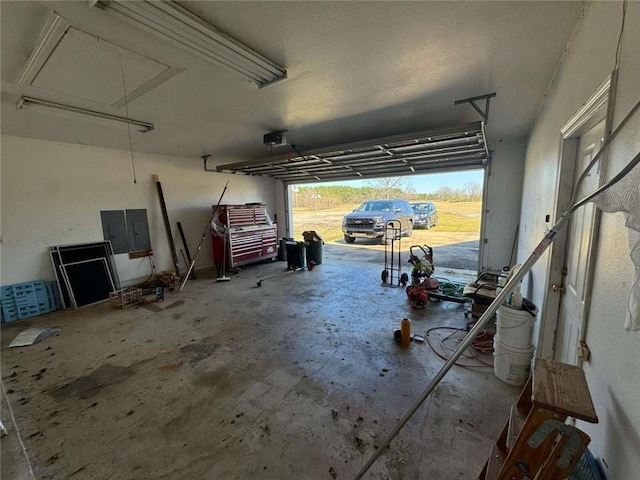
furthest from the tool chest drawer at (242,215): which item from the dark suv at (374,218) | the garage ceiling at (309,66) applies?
the dark suv at (374,218)

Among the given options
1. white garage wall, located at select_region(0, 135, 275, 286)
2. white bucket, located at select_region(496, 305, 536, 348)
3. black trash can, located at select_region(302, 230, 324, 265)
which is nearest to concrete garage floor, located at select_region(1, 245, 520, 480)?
white bucket, located at select_region(496, 305, 536, 348)

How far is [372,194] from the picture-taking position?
1630cm

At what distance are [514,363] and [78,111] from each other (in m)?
4.83

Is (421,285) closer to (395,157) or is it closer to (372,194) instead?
(395,157)

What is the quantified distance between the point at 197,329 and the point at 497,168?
537 centimetres

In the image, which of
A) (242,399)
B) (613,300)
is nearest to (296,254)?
(242,399)

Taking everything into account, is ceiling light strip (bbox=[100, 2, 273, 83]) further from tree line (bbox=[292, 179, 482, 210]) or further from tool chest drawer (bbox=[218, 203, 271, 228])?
tree line (bbox=[292, 179, 482, 210])

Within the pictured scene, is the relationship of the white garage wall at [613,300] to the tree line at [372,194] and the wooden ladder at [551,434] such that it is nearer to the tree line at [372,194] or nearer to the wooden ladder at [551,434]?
the wooden ladder at [551,434]

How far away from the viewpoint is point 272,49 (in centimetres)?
175

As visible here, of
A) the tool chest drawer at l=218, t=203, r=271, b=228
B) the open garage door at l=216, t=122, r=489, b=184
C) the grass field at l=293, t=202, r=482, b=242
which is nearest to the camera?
the open garage door at l=216, t=122, r=489, b=184

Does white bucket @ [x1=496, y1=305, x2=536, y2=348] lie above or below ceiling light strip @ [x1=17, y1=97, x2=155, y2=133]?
below

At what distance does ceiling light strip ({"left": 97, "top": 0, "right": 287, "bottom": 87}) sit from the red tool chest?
164 inches

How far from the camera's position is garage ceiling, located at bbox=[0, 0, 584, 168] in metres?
A: 1.43

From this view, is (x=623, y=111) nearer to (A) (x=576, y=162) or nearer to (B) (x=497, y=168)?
(A) (x=576, y=162)
